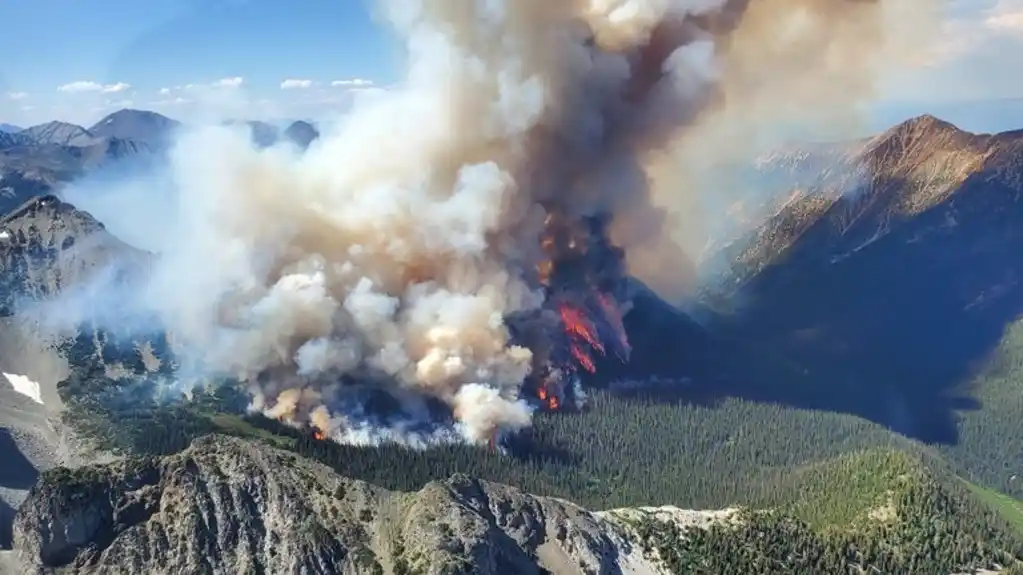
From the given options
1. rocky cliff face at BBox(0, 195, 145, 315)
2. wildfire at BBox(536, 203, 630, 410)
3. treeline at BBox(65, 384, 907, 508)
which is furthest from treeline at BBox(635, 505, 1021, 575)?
rocky cliff face at BBox(0, 195, 145, 315)

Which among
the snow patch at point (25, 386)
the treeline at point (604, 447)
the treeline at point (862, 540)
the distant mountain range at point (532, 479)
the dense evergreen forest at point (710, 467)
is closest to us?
the distant mountain range at point (532, 479)

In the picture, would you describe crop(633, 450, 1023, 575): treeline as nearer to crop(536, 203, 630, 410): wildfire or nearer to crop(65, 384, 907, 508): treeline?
crop(65, 384, 907, 508): treeline

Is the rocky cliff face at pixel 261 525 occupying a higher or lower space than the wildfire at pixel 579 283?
lower

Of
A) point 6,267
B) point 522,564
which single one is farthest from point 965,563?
point 6,267

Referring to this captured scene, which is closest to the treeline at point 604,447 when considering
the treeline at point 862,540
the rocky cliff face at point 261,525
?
the treeline at point 862,540

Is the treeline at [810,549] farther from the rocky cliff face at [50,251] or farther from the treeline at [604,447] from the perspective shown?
the rocky cliff face at [50,251]

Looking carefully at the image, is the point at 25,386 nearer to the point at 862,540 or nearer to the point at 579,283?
the point at 579,283

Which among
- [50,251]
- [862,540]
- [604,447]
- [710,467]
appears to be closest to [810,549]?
[862,540]
